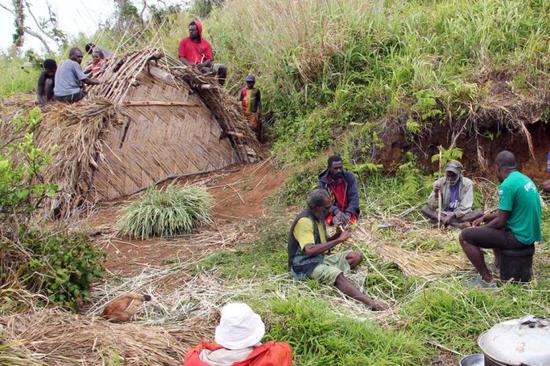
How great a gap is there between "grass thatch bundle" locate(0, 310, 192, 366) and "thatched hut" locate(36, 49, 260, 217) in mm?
3174

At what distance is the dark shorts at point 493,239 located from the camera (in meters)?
→ 4.84

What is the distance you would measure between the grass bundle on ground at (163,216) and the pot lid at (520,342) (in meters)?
4.47

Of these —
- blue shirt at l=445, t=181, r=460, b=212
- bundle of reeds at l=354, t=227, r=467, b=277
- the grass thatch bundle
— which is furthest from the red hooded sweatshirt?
the grass thatch bundle

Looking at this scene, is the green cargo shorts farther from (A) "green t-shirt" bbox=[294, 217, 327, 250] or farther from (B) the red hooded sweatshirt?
(B) the red hooded sweatshirt

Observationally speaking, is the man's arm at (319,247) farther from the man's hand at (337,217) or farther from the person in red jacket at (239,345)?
the person in red jacket at (239,345)

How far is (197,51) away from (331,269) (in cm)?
630

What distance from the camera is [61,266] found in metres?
4.93

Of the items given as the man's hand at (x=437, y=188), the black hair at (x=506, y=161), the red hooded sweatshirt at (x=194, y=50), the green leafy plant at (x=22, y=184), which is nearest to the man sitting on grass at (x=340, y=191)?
the man's hand at (x=437, y=188)

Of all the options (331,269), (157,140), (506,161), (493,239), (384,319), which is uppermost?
(157,140)

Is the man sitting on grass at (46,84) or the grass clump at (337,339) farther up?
the man sitting on grass at (46,84)

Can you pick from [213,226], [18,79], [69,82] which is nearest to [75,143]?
[69,82]

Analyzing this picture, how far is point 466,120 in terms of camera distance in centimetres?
791

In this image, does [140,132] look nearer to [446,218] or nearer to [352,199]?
[352,199]

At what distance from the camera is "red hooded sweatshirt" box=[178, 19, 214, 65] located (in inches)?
404
